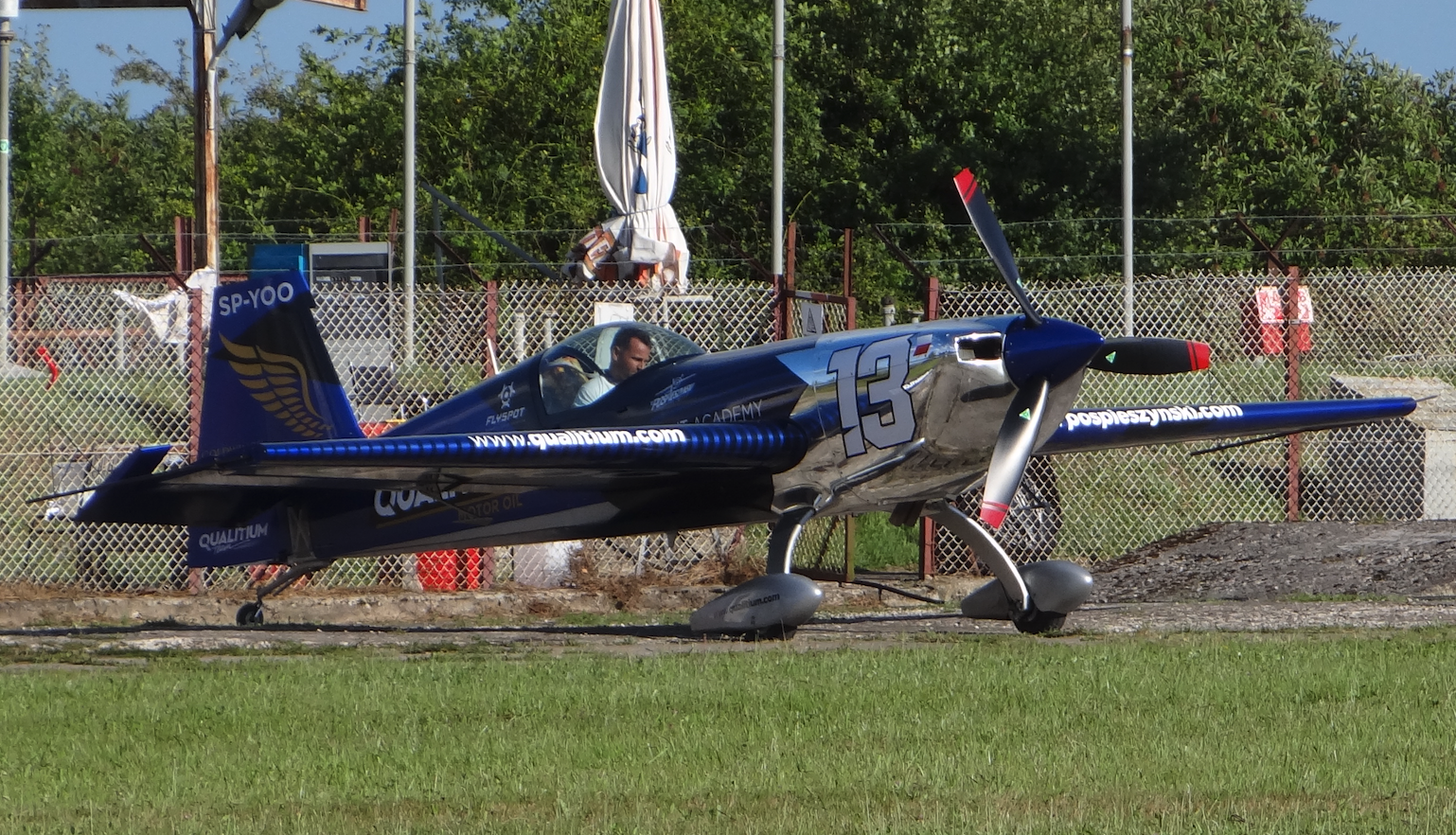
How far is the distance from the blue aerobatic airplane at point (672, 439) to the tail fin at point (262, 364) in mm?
12

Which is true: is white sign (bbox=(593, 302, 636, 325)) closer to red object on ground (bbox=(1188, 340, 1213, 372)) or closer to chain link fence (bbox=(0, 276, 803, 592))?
chain link fence (bbox=(0, 276, 803, 592))

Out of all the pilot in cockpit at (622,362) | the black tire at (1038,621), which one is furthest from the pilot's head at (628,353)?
the black tire at (1038,621)

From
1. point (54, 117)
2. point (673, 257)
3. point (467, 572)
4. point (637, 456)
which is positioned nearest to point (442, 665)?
point (637, 456)

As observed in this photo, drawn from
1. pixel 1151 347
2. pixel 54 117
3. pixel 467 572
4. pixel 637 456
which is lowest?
pixel 467 572

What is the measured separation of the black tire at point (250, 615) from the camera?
10242mm

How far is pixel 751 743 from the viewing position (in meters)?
5.33

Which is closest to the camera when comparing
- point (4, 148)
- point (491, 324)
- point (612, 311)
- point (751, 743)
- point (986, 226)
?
point (751, 743)

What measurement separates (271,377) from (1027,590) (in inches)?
179

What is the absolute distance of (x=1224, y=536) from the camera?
40.7 feet

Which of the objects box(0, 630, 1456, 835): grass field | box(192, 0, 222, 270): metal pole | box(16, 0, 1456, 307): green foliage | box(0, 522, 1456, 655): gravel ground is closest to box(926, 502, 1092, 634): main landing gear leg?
box(0, 522, 1456, 655): gravel ground

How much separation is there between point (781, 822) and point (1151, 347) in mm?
5130

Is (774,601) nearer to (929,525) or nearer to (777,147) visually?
(929,525)

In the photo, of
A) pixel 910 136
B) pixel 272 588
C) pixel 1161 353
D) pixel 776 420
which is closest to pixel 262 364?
pixel 272 588

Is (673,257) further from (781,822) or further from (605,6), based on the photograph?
(605,6)
